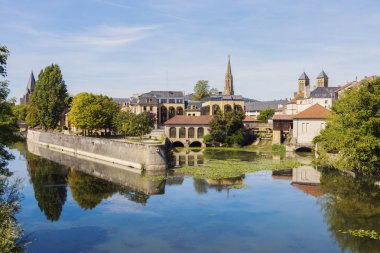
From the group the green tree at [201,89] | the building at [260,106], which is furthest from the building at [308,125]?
the green tree at [201,89]

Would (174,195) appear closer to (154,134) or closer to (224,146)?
(224,146)

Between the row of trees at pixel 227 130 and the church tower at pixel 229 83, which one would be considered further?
the church tower at pixel 229 83

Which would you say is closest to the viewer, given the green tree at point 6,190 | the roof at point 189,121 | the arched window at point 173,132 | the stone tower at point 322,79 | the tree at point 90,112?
the green tree at point 6,190

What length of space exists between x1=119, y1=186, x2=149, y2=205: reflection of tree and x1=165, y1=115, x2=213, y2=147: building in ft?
154

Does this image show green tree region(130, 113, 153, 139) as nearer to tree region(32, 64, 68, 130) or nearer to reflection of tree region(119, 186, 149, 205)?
tree region(32, 64, 68, 130)

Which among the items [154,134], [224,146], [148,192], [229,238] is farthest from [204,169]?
[154,134]

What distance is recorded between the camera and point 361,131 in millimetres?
43625

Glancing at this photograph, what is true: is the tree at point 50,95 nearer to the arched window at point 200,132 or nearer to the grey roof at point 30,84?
the arched window at point 200,132

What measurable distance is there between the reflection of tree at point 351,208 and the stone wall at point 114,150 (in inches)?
809

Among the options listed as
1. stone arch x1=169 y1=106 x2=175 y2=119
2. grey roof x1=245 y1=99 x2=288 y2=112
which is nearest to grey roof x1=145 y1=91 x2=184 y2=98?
stone arch x1=169 y1=106 x2=175 y2=119

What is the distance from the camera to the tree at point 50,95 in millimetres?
90438

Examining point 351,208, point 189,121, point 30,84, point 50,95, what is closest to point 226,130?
point 189,121

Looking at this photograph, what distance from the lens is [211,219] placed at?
108ft

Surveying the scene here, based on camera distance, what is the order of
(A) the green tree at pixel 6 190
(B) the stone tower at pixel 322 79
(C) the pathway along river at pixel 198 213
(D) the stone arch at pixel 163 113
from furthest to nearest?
(B) the stone tower at pixel 322 79, (D) the stone arch at pixel 163 113, (C) the pathway along river at pixel 198 213, (A) the green tree at pixel 6 190
